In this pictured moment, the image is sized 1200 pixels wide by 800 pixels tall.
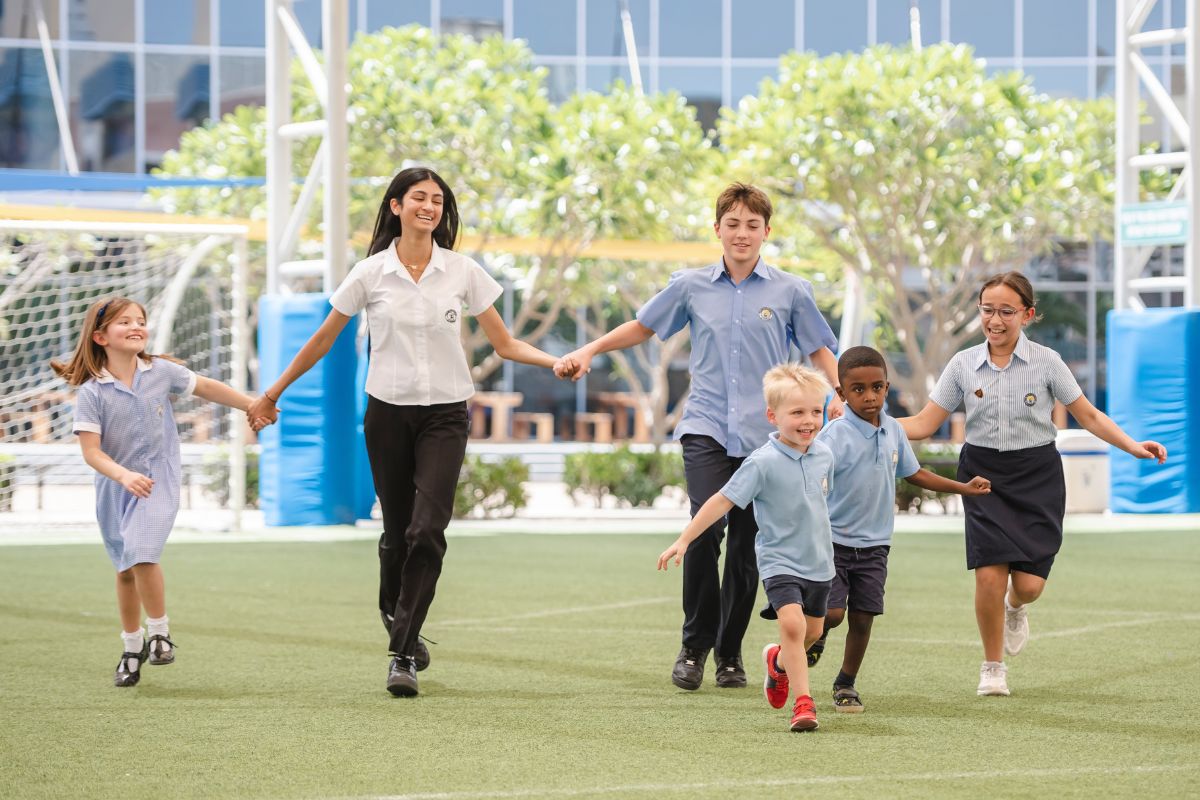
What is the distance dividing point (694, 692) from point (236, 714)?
5.44 feet

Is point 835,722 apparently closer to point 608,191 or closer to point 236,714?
point 236,714

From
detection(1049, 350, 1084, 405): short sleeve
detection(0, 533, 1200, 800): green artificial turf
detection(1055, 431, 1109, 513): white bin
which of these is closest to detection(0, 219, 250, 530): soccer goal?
detection(0, 533, 1200, 800): green artificial turf

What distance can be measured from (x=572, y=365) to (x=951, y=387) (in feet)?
4.65

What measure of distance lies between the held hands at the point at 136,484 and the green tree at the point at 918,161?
16114 millimetres

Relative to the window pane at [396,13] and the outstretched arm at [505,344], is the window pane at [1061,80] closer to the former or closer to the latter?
the window pane at [396,13]

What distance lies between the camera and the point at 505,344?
686 cm

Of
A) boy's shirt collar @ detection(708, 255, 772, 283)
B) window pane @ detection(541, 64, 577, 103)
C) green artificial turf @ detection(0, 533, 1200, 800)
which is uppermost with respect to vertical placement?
window pane @ detection(541, 64, 577, 103)

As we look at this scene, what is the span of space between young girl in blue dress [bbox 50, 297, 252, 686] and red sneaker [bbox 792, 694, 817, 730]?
261 centimetres

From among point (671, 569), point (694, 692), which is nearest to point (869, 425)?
point (694, 692)

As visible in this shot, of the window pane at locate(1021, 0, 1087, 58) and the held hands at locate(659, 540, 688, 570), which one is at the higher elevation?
the window pane at locate(1021, 0, 1087, 58)

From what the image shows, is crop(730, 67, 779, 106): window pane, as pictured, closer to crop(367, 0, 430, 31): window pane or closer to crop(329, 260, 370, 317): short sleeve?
crop(367, 0, 430, 31): window pane

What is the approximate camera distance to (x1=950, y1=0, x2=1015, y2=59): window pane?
33.8 metres

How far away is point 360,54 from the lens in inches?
955

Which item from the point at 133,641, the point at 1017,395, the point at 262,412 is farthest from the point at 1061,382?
the point at 133,641
